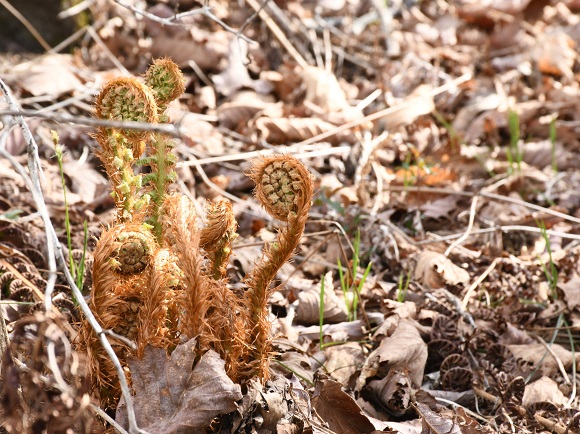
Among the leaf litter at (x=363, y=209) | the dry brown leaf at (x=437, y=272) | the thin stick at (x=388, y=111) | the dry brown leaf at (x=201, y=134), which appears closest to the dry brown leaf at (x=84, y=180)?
the leaf litter at (x=363, y=209)

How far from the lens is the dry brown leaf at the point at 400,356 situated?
6.59 feet

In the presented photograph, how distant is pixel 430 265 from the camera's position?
8.59 ft

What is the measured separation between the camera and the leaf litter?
1495 millimetres

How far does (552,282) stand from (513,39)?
3.23 metres

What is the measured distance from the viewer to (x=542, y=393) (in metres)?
2.04

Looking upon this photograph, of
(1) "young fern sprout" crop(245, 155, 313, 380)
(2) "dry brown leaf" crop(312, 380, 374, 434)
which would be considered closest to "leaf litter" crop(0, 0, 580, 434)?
(2) "dry brown leaf" crop(312, 380, 374, 434)

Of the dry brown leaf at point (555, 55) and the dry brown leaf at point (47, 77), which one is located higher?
the dry brown leaf at point (47, 77)

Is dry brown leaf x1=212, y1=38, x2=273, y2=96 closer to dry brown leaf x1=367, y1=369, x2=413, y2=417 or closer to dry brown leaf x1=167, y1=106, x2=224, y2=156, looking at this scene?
dry brown leaf x1=167, y1=106, x2=224, y2=156

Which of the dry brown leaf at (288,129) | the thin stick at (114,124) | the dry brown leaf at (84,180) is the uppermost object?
the thin stick at (114,124)

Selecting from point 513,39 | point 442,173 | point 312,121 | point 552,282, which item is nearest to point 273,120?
point 312,121

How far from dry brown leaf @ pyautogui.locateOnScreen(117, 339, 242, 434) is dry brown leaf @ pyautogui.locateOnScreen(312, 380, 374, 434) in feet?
1.10

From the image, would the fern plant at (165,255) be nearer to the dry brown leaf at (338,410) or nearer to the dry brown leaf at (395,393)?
the dry brown leaf at (338,410)

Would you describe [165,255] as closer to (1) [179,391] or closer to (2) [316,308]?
(1) [179,391]

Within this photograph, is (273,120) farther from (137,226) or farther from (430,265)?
(137,226)
